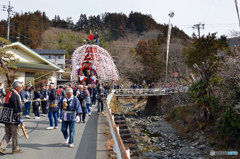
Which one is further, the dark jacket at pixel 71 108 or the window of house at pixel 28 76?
the window of house at pixel 28 76

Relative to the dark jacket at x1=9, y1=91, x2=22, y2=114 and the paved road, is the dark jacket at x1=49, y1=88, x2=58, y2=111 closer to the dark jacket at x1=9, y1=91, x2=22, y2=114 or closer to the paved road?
the paved road

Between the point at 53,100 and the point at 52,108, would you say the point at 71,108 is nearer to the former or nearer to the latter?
the point at 52,108

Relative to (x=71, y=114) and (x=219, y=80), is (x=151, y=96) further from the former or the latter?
(x=71, y=114)

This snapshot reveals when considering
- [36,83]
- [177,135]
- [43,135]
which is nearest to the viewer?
[43,135]

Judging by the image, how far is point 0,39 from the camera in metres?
11.4

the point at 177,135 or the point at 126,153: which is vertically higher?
the point at 126,153

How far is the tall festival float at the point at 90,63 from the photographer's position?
1367 centimetres

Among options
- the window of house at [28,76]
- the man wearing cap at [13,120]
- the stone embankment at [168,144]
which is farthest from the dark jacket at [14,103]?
the window of house at [28,76]

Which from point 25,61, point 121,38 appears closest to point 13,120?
point 25,61

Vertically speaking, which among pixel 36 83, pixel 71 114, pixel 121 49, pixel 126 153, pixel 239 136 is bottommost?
pixel 239 136

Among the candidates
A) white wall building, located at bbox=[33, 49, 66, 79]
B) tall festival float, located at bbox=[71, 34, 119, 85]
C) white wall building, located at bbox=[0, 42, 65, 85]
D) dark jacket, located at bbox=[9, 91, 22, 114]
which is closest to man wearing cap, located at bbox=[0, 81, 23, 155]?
dark jacket, located at bbox=[9, 91, 22, 114]

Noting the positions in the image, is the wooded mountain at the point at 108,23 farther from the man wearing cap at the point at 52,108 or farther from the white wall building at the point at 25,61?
the man wearing cap at the point at 52,108

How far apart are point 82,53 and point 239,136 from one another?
35.3ft

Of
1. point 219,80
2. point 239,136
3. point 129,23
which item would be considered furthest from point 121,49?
point 239,136
